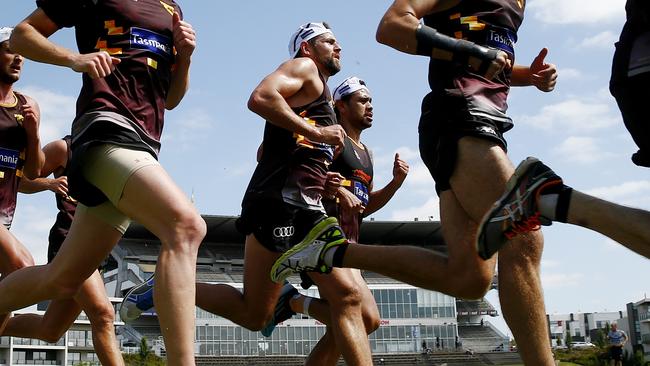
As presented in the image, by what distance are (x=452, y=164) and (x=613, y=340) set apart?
27.9 meters

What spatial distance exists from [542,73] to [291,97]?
6.73 ft

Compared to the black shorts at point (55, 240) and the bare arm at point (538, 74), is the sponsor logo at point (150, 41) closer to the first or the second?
the bare arm at point (538, 74)

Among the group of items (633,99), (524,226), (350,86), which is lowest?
(524,226)

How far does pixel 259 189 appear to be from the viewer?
6.49 m

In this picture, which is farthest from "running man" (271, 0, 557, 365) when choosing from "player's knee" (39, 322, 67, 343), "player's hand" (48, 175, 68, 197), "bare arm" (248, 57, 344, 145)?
"player's hand" (48, 175, 68, 197)

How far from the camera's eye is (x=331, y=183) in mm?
6875

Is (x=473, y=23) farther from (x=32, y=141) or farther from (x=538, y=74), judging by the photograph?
(x=32, y=141)

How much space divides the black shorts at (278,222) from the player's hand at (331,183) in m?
0.46

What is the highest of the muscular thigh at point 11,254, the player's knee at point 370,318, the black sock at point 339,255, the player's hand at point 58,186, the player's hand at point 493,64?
the player's hand at point 58,186

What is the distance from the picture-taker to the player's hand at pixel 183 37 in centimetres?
491

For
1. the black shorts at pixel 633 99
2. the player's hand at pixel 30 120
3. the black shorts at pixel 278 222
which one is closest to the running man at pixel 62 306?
the player's hand at pixel 30 120

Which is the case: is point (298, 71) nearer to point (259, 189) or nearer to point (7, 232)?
point (259, 189)

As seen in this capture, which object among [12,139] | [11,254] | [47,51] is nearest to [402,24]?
[47,51]

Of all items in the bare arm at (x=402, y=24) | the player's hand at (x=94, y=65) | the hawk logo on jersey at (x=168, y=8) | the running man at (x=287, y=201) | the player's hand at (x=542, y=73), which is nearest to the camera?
the player's hand at (x=94, y=65)
